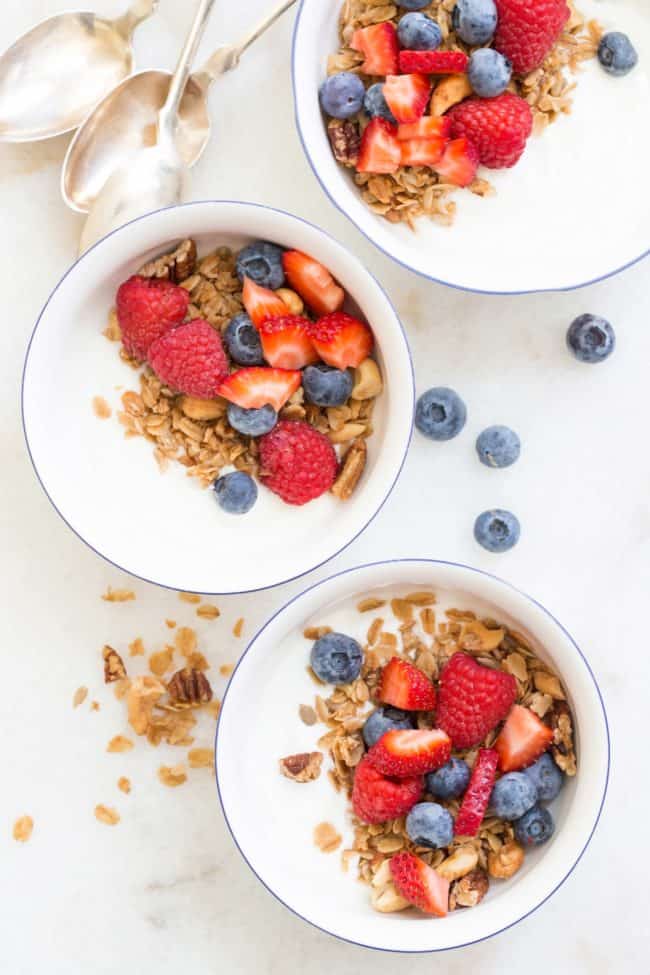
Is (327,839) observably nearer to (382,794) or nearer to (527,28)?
(382,794)

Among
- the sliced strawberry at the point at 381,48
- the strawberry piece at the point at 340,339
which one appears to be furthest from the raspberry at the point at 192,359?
the sliced strawberry at the point at 381,48

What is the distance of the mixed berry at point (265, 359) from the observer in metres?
1.16

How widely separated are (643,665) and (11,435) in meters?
0.83

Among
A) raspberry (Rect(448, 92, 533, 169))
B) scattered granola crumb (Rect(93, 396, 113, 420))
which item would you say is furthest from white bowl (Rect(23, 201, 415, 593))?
raspberry (Rect(448, 92, 533, 169))

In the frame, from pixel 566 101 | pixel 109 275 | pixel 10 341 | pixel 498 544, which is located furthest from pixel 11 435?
pixel 566 101

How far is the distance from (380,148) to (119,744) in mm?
771

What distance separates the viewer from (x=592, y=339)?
1.29 meters

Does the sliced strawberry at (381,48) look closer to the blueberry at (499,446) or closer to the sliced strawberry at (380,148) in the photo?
the sliced strawberry at (380,148)

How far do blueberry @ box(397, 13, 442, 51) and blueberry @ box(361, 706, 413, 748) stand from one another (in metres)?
0.73

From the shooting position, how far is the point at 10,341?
1310 millimetres

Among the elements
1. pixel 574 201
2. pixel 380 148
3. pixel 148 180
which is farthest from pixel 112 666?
pixel 574 201

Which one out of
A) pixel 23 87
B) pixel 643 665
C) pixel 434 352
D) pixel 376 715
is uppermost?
pixel 23 87

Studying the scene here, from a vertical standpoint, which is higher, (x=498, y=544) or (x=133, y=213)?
(x=133, y=213)

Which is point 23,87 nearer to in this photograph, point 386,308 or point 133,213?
point 133,213
